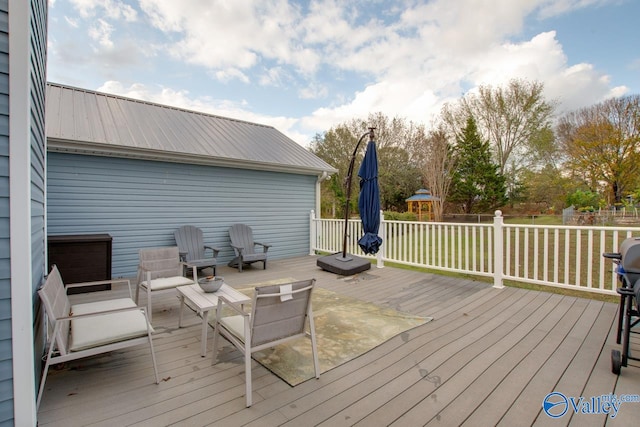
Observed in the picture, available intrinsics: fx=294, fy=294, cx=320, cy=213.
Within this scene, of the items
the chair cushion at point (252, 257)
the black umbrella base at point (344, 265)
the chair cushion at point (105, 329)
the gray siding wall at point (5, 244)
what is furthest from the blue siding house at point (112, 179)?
the black umbrella base at point (344, 265)

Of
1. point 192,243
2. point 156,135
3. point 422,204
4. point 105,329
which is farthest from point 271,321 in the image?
point 422,204

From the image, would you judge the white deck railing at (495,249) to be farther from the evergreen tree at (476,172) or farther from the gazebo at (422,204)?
the evergreen tree at (476,172)

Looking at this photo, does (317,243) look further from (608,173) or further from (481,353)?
(608,173)

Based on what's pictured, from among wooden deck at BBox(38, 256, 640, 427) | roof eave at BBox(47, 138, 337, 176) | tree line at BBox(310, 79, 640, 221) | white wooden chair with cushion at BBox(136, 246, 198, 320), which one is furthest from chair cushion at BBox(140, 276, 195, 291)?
tree line at BBox(310, 79, 640, 221)

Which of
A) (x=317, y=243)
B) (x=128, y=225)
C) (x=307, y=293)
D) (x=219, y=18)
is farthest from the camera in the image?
(x=317, y=243)

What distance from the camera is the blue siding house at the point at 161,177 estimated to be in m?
5.01

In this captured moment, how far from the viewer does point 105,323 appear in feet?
7.89

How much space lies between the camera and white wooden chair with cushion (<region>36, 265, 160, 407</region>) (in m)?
1.95

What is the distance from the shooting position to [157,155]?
5.58m

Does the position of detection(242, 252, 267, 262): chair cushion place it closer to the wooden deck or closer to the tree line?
the wooden deck

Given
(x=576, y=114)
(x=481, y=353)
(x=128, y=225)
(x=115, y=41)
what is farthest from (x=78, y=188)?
(x=576, y=114)

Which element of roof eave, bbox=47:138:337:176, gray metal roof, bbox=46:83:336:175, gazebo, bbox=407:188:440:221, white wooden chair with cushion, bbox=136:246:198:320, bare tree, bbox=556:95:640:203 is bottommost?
white wooden chair with cushion, bbox=136:246:198:320

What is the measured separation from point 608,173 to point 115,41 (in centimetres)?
2205

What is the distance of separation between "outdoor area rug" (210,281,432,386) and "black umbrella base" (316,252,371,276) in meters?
1.43
